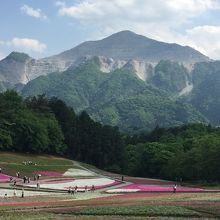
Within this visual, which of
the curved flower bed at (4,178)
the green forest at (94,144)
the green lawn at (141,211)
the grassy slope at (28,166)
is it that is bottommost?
the curved flower bed at (4,178)

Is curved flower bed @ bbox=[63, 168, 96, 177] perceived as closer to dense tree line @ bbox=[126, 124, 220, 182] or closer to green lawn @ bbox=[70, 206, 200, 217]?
dense tree line @ bbox=[126, 124, 220, 182]

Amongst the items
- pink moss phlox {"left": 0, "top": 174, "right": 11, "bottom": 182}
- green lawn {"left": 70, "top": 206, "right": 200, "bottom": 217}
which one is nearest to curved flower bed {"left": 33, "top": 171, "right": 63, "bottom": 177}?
pink moss phlox {"left": 0, "top": 174, "right": 11, "bottom": 182}

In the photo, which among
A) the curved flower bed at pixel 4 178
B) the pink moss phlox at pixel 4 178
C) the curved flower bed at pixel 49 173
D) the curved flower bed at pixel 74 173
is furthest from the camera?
the curved flower bed at pixel 74 173

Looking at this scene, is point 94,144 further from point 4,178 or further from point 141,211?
point 141,211

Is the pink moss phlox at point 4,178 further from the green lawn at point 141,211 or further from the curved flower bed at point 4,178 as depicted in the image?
the green lawn at point 141,211

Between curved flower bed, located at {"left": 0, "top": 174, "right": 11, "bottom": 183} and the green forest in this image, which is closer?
curved flower bed, located at {"left": 0, "top": 174, "right": 11, "bottom": 183}

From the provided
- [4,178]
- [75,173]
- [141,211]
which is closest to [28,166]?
[75,173]

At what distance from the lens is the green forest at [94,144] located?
310 ft

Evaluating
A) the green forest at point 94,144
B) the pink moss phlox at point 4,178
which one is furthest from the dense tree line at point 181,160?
the pink moss phlox at point 4,178

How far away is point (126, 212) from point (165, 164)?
234 ft

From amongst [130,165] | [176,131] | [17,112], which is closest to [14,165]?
[17,112]

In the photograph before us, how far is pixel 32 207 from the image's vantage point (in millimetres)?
40125

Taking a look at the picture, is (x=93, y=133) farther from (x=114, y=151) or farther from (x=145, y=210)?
(x=145, y=210)

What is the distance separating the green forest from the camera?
310ft
